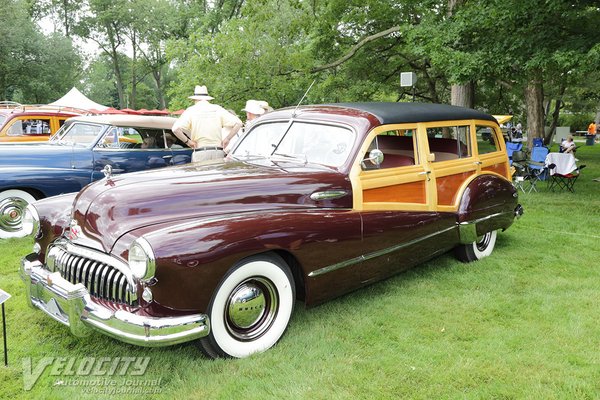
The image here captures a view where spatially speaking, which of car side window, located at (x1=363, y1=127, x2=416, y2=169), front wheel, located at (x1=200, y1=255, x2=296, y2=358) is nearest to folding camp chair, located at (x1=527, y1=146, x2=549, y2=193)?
car side window, located at (x1=363, y1=127, x2=416, y2=169)

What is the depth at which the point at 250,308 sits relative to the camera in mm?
3170

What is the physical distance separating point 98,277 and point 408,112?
3052mm

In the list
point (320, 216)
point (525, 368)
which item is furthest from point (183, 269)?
point (525, 368)

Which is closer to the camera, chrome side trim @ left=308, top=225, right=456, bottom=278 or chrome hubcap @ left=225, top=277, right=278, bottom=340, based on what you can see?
chrome hubcap @ left=225, top=277, right=278, bottom=340

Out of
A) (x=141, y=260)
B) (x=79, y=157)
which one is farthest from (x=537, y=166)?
(x=141, y=260)

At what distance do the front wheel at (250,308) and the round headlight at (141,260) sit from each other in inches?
17.5

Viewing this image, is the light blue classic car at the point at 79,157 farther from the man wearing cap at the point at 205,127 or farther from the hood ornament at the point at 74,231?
the hood ornament at the point at 74,231

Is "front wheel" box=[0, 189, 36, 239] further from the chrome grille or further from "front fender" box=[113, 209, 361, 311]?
"front fender" box=[113, 209, 361, 311]

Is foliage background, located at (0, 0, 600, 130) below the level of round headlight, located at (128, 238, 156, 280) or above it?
above

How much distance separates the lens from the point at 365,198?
156 inches

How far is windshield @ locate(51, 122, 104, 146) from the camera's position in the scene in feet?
22.8

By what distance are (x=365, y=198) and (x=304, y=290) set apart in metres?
0.96

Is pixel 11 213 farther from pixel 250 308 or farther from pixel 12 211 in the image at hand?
pixel 250 308

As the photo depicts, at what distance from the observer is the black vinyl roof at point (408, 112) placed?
4348 mm
